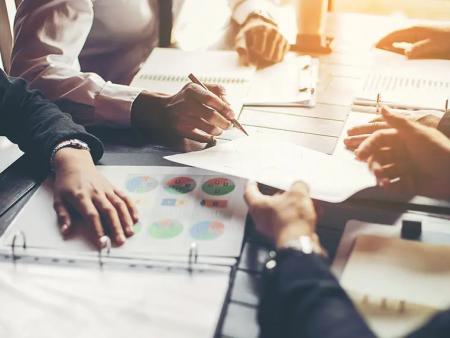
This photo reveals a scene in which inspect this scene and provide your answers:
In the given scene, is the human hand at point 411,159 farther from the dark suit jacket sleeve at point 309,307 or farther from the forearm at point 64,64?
the forearm at point 64,64

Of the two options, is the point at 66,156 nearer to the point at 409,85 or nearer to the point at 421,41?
the point at 409,85

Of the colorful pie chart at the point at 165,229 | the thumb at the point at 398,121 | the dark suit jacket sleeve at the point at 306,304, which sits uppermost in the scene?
the thumb at the point at 398,121

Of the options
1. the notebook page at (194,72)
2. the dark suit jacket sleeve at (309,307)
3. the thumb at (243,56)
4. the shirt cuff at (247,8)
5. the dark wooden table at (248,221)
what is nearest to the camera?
the dark suit jacket sleeve at (309,307)

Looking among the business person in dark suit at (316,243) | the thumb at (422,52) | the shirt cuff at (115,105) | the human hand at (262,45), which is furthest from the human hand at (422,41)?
the shirt cuff at (115,105)

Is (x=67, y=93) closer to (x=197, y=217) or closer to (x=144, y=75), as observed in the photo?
(x=144, y=75)

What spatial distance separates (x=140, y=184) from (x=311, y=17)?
74 cm

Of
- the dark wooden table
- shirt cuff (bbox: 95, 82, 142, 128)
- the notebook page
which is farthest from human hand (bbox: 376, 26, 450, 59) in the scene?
shirt cuff (bbox: 95, 82, 142, 128)

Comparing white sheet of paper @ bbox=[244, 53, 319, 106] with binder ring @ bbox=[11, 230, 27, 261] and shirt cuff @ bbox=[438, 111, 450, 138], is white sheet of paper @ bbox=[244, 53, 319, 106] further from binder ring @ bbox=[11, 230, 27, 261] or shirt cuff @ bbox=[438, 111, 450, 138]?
binder ring @ bbox=[11, 230, 27, 261]

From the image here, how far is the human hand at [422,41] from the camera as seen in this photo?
1.44 m

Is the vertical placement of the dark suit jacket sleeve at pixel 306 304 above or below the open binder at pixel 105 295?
above

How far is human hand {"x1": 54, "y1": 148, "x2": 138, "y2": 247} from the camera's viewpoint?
2.90 ft

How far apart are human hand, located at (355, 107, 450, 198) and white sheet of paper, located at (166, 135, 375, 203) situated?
32mm

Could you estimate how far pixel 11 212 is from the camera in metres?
0.95

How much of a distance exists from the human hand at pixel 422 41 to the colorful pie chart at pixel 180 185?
74 cm
